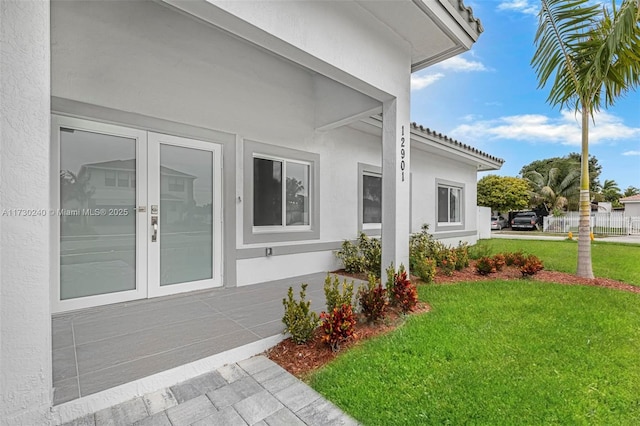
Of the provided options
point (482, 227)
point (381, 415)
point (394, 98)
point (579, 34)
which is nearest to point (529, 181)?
point (482, 227)

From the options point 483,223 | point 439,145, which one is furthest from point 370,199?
point 483,223

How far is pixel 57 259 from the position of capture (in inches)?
146

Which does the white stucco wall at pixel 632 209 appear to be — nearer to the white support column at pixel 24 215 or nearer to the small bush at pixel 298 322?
the small bush at pixel 298 322

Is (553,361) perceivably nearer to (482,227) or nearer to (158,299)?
(158,299)

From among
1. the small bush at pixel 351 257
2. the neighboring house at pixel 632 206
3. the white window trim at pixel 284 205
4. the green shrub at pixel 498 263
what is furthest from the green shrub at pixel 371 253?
the neighboring house at pixel 632 206

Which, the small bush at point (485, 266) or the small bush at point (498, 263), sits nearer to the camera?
the small bush at point (485, 266)

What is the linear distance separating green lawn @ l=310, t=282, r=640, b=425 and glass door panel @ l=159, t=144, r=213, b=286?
3.12 metres

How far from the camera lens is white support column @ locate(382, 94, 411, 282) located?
4.68 metres

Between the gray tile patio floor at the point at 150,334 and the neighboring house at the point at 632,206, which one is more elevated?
the neighboring house at the point at 632,206

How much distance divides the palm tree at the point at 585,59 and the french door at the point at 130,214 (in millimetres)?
7201

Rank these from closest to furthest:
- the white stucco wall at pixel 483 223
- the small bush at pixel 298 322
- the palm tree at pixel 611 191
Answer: the small bush at pixel 298 322, the white stucco wall at pixel 483 223, the palm tree at pixel 611 191

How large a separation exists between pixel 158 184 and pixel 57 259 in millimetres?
1586

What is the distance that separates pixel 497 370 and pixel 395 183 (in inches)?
111

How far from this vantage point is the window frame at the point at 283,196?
5473mm
